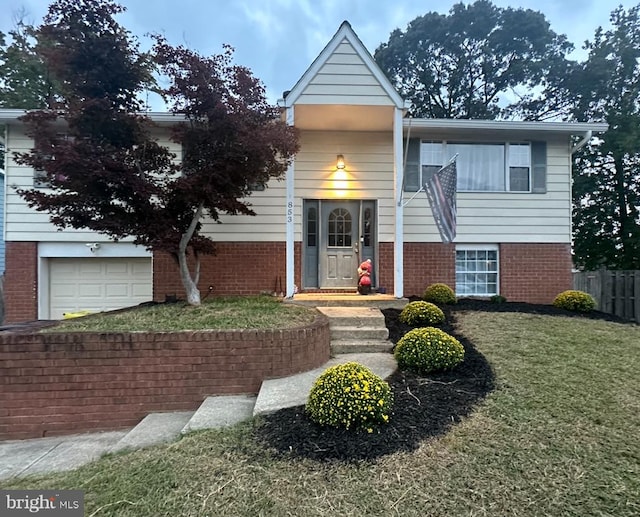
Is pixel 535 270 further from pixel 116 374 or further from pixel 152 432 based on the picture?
pixel 116 374

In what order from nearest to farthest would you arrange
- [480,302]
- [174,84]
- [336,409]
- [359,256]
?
[336,409]
[174,84]
[480,302]
[359,256]

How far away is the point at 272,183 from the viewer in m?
8.27

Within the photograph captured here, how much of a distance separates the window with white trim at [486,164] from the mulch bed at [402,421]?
543 centimetres

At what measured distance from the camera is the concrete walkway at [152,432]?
3.29 metres

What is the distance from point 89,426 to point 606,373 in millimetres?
5751

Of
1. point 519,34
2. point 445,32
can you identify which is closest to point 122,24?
point 445,32

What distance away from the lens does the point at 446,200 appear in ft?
21.2

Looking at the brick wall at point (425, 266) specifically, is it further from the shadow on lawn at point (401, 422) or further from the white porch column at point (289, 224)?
the shadow on lawn at point (401, 422)

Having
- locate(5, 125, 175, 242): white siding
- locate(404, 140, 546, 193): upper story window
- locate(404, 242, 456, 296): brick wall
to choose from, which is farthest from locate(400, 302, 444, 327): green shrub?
locate(5, 125, 175, 242): white siding

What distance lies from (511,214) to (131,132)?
26.1 feet

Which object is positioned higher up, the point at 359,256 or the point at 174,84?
the point at 174,84

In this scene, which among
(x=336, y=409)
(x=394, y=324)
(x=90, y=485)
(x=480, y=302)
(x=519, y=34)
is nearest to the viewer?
(x=90, y=485)

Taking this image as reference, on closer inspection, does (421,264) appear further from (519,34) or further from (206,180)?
(519,34)

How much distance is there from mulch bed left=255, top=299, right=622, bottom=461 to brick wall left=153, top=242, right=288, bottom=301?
4681 mm
